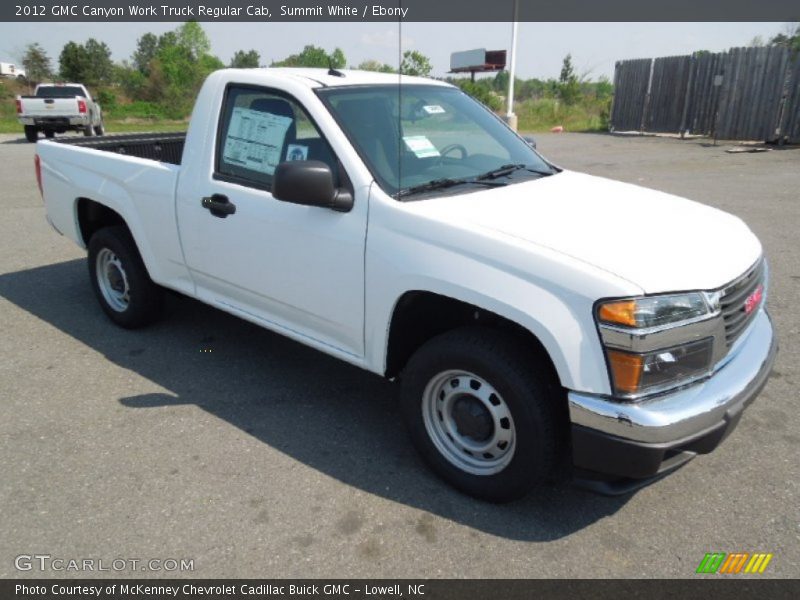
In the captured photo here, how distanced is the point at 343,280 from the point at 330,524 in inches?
44.3

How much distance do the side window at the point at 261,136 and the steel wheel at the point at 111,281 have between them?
5.22 ft

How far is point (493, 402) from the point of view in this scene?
2.76 metres

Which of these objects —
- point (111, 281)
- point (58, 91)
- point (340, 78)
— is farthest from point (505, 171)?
point (58, 91)

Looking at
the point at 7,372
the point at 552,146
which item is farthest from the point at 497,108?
the point at 7,372

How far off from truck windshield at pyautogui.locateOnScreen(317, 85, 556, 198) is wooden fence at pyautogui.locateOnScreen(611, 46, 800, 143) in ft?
56.2

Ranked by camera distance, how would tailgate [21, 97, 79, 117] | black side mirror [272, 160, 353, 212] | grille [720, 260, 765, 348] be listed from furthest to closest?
tailgate [21, 97, 79, 117] → black side mirror [272, 160, 353, 212] → grille [720, 260, 765, 348]

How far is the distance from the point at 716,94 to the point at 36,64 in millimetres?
48164

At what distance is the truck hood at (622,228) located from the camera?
2.41m

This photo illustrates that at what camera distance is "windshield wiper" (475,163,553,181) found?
132 inches

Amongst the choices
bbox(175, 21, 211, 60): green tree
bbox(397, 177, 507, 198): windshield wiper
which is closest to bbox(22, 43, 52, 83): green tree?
bbox(175, 21, 211, 60): green tree

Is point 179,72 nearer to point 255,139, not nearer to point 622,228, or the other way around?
point 255,139

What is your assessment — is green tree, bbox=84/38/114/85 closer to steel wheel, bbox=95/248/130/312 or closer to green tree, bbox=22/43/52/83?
green tree, bbox=22/43/52/83

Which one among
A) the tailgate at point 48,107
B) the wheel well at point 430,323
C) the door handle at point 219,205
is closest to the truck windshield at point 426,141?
the wheel well at point 430,323
